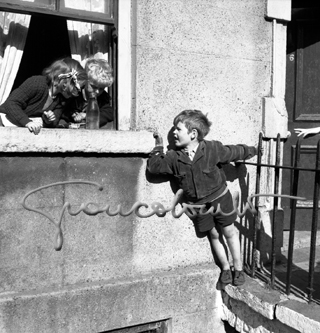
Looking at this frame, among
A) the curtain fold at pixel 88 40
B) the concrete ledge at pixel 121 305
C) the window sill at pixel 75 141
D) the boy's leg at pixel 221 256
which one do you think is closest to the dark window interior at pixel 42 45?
the curtain fold at pixel 88 40

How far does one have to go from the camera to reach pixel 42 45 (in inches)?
152

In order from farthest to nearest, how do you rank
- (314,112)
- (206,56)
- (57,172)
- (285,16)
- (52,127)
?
1. (314,112)
2. (285,16)
3. (206,56)
4. (52,127)
5. (57,172)

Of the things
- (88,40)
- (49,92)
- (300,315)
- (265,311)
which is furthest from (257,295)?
(88,40)

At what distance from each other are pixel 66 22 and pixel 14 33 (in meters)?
0.46

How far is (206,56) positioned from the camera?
13.0 feet

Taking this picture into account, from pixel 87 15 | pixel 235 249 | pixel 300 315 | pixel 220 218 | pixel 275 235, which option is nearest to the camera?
pixel 300 315

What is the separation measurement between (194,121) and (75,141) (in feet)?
3.28

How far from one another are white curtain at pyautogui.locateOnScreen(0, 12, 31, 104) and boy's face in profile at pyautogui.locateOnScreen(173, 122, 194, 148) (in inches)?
54.8

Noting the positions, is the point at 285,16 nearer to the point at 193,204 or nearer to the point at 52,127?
the point at 193,204

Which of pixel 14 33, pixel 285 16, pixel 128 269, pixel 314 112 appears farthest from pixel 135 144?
pixel 314 112
